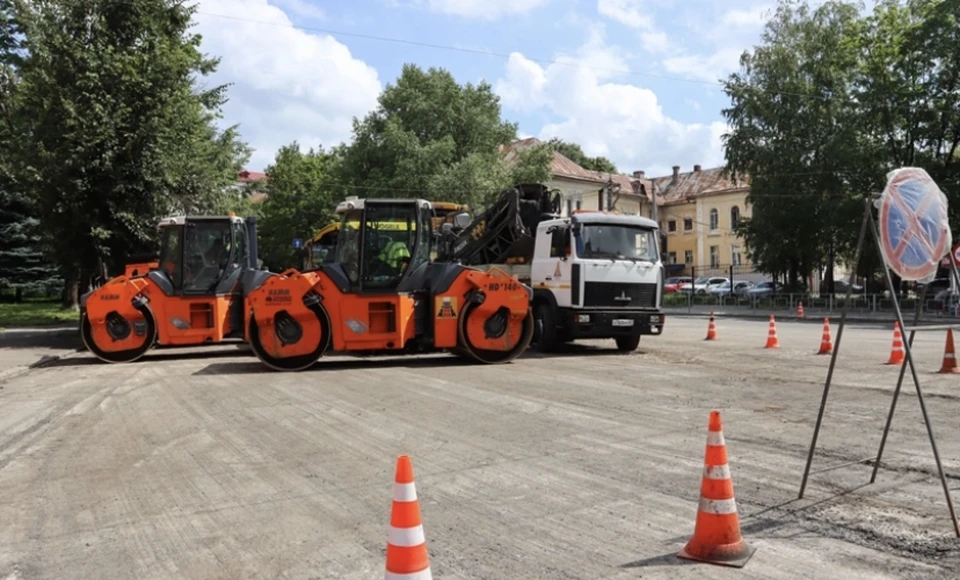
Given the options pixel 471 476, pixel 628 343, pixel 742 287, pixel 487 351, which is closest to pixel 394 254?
pixel 487 351

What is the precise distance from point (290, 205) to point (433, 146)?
891 inches

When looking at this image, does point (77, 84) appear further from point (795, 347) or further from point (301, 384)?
point (795, 347)

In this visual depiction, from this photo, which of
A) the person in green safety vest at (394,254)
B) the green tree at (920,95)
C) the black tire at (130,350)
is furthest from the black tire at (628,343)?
the green tree at (920,95)

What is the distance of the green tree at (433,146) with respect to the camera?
45.8 meters

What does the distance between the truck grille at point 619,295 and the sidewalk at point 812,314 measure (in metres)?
14.9

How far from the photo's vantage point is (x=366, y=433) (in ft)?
27.8

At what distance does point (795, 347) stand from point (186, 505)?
595 inches

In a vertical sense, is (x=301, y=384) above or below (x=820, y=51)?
below

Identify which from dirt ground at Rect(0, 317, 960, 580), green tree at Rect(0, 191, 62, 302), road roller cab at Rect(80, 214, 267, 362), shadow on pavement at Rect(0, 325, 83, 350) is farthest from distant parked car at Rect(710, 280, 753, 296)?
green tree at Rect(0, 191, 62, 302)

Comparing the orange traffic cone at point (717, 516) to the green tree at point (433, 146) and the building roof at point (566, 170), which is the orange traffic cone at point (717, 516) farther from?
the building roof at point (566, 170)

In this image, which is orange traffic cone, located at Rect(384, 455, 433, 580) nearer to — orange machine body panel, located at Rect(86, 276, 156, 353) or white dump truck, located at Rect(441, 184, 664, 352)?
white dump truck, located at Rect(441, 184, 664, 352)

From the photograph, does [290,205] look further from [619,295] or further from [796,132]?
[619,295]

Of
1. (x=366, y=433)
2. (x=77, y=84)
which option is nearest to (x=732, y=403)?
(x=366, y=433)

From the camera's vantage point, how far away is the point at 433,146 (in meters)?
46.3
